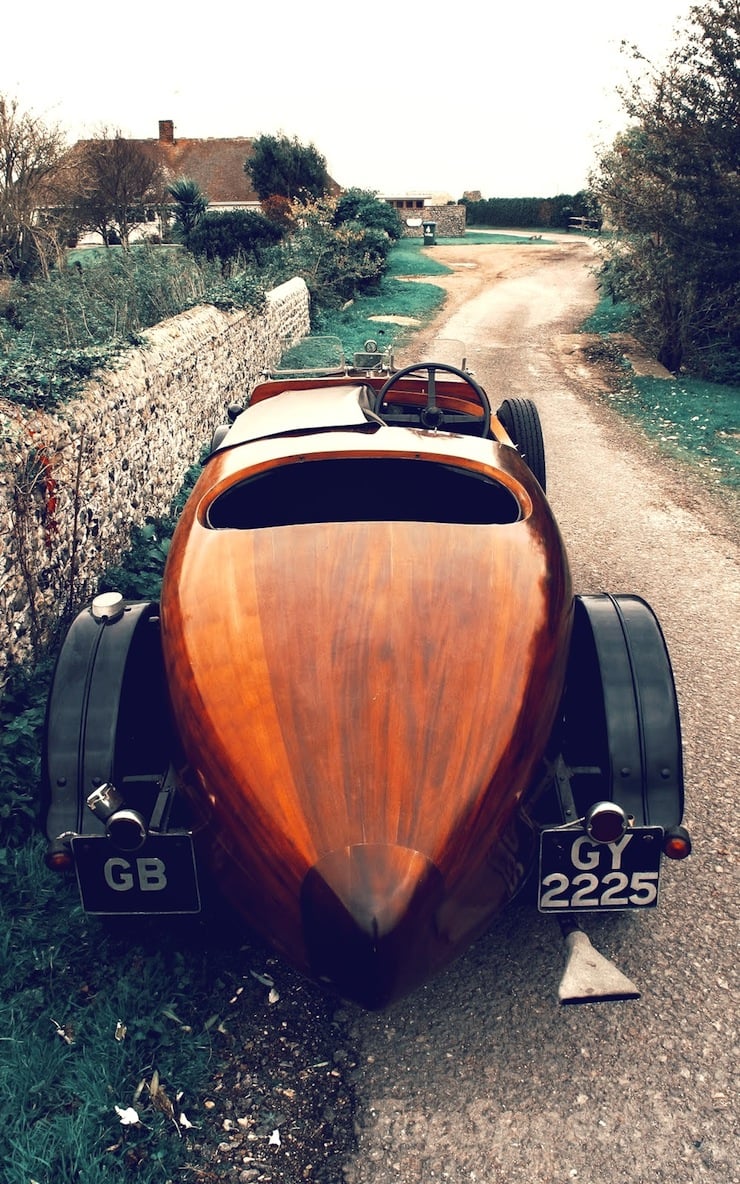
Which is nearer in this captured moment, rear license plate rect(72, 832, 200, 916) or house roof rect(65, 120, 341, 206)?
rear license plate rect(72, 832, 200, 916)

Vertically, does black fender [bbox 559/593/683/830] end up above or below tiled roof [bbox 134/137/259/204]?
below

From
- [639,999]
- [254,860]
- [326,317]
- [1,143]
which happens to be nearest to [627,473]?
[639,999]

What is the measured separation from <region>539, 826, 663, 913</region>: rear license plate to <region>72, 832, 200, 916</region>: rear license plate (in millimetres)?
1083

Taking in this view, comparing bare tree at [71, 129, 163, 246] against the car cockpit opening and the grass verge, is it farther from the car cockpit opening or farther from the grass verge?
the car cockpit opening

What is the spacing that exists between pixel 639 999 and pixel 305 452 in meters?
2.21

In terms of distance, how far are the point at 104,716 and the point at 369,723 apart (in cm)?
108

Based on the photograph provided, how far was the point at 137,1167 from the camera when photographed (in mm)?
2148

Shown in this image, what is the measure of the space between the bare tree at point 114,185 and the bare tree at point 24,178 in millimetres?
8814

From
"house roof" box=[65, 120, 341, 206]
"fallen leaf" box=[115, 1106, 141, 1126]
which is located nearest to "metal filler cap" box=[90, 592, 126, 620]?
"fallen leaf" box=[115, 1106, 141, 1126]

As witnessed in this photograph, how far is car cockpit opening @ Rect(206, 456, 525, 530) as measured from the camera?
302cm

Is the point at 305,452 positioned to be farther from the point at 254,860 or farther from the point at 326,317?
the point at 326,317

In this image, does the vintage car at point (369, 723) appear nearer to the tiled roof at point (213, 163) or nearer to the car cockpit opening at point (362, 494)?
the car cockpit opening at point (362, 494)

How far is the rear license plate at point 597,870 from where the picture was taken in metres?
2.42

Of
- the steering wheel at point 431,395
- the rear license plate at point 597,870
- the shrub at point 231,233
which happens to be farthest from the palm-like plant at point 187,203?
the rear license plate at point 597,870
